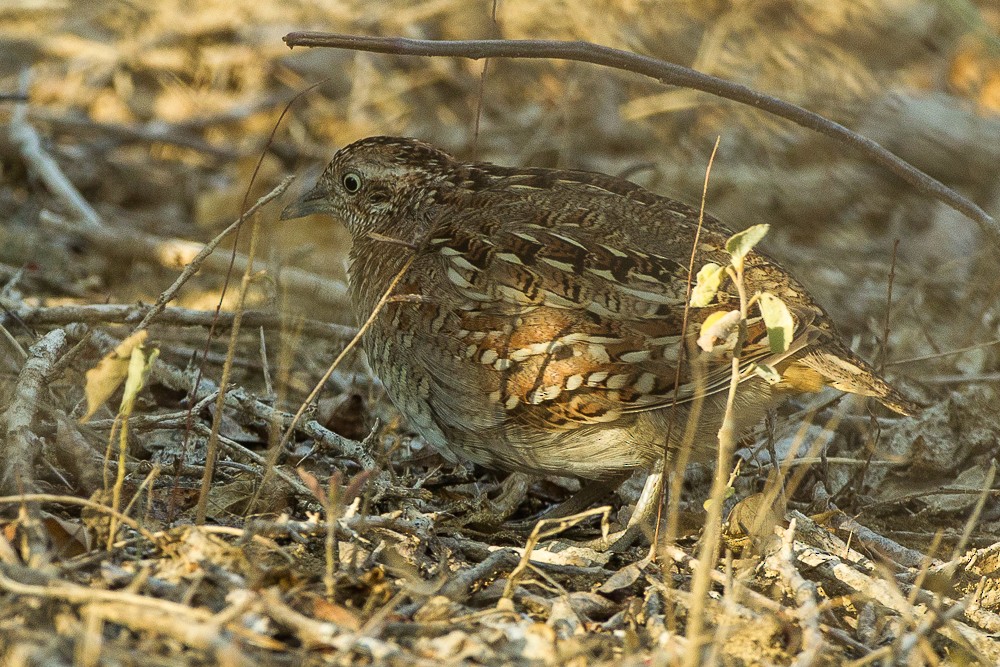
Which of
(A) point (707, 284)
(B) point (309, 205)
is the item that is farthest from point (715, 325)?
(B) point (309, 205)

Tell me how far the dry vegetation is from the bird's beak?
0.39 meters

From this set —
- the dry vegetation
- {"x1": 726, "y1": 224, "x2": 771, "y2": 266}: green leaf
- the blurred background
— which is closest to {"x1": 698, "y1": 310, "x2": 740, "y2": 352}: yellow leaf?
{"x1": 726, "y1": 224, "x2": 771, "y2": 266}: green leaf

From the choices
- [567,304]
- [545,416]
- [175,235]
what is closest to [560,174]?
[567,304]

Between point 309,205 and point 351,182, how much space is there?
373mm

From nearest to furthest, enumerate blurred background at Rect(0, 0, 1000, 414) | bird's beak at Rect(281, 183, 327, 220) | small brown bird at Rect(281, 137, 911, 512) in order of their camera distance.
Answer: small brown bird at Rect(281, 137, 911, 512) → bird's beak at Rect(281, 183, 327, 220) → blurred background at Rect(0, 0, 1000, 414)

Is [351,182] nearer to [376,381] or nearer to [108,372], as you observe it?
[376,381]

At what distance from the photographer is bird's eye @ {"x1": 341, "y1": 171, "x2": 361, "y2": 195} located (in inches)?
217

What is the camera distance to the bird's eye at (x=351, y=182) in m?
5.52

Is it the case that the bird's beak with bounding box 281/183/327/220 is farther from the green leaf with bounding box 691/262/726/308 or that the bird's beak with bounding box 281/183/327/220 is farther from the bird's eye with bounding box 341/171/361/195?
the green leaf with bounding box 691/262/726/308

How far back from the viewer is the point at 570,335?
4.26 metres

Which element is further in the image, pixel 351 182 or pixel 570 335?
pixel 351 182

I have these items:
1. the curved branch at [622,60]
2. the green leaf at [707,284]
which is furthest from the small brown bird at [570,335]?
the curved branch at [622,60]

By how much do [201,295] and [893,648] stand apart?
15.7 ft

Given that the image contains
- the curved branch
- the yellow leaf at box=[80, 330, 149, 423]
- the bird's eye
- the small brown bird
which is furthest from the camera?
the bird's eye
